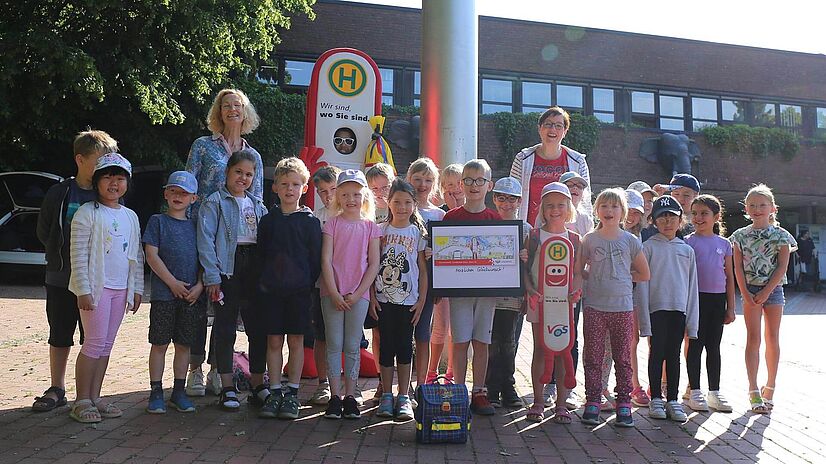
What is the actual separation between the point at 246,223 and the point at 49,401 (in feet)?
6.20

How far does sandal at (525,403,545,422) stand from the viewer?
17.2 ft

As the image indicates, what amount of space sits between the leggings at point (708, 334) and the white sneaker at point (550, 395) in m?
1.11

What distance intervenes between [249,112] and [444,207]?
229cm

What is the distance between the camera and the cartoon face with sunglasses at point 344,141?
7648 millimetres

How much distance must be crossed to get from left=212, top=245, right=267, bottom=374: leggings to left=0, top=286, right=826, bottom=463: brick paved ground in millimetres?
397

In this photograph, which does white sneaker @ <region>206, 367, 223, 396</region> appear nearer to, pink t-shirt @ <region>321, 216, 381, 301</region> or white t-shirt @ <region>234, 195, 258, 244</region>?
white t-shirt @ <region>234, 195, 258, 244</region>

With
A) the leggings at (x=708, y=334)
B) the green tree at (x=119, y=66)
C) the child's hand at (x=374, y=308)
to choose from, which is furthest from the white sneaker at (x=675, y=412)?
the green tree at (x=119, y=66)

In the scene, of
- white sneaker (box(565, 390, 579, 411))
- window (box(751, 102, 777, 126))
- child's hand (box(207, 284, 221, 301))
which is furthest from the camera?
window (box(751, 102, 777, 126))

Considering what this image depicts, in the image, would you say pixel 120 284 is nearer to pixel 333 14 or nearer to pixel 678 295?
pixel 678 295

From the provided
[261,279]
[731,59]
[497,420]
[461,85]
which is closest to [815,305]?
[731,59]

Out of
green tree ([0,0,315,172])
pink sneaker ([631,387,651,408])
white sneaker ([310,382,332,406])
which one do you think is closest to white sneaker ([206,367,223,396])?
white sneaker ([310,382,332,406])

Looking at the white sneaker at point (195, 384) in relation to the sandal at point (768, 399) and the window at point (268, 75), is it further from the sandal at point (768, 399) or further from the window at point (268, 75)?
the window at point (268, 75)

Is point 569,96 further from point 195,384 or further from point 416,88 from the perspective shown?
point 195,384

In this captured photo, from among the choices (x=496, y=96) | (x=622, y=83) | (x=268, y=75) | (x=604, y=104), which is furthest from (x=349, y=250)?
(x=622, y=83)
